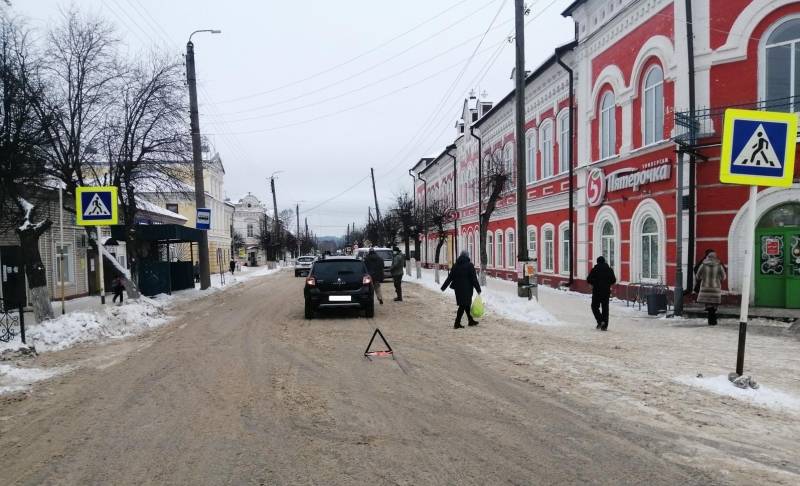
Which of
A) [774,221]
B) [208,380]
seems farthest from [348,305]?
[774,221]

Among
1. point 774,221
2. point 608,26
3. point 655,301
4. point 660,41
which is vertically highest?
point 608,26

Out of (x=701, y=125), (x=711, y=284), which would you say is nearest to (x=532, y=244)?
(x=701, y=125)

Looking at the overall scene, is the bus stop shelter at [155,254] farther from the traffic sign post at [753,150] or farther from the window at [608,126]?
the traffic sign post at [753,150]

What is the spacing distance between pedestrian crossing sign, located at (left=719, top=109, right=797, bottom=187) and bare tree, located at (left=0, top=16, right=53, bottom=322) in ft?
42.5

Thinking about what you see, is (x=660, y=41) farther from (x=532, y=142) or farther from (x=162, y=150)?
(x=162, y=150)

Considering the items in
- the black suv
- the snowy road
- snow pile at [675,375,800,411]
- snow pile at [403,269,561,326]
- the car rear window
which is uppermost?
the car rear window

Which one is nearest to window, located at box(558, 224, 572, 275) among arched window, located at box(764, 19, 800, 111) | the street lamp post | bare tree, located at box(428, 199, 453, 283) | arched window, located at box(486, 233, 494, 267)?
arched window, located at box(764, 19, 800, 111)

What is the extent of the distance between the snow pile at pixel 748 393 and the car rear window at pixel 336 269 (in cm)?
865

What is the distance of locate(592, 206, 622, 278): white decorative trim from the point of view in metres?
18.6

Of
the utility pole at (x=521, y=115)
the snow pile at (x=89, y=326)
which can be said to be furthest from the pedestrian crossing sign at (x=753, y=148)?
the snow pile at (x=89, y=326)

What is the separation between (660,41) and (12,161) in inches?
648

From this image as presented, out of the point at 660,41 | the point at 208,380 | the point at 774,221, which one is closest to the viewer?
the point at 208,380

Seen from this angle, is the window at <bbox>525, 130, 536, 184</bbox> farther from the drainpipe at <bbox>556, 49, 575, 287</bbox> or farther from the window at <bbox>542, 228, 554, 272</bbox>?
the drainpipe at <bbox>556, 49, 575, 287</bbox>

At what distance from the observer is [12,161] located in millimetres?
11984
